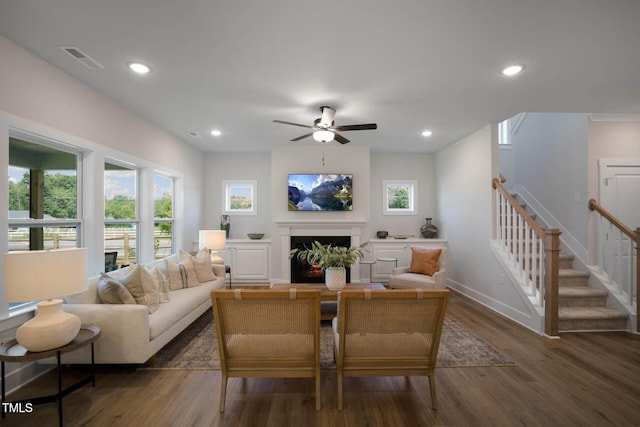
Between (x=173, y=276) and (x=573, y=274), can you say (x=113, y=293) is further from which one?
(x=573, y=274)

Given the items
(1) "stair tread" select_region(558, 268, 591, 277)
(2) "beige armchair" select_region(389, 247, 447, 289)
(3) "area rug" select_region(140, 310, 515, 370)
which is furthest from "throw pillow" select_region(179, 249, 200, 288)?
(1) "stair tread" select_region(558, 268, 591, 277)

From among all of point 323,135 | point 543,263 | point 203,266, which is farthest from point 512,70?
point 203,266

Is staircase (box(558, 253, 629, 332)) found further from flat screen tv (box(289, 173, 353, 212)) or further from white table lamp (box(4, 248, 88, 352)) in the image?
white table lamp (box(4, 248, 88, 352))

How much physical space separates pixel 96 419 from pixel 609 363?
4.16 meters

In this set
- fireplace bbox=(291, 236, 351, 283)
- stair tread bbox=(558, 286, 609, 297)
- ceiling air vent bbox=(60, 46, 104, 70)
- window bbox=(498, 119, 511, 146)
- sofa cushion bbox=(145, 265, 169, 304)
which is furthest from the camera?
window bbox=(498, 119, 511, 146)

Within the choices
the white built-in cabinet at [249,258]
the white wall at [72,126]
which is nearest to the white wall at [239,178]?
the white built-in cabinet at [249,258]

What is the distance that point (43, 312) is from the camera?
1938 millimetres

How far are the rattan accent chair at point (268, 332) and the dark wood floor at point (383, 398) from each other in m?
0.23

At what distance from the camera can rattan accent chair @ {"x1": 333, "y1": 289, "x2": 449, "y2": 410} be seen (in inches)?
73.6

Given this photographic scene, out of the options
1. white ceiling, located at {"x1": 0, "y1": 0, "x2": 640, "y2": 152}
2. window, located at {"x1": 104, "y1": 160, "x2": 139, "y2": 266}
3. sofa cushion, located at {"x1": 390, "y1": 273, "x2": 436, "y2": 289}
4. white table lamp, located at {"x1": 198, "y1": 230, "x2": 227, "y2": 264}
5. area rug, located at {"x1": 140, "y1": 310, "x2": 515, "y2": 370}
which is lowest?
area rug, located at {"x1": 140, "y1": 310, "x2": 515, "y2": 370}

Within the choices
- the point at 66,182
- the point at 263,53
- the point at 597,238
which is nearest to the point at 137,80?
the point at 66,182

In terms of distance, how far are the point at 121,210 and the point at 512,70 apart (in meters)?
4.67

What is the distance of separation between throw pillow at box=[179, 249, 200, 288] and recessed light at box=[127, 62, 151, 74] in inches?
92.7

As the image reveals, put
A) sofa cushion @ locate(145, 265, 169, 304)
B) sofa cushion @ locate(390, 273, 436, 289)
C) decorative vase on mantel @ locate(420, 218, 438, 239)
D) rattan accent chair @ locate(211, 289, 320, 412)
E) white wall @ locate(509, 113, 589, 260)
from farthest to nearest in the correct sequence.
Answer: decorative vase on mantel @ locate(420, 218, 438, 239) → sofa cushion @ locate(390, 273, 436, 289) → white wall @ locate(509, 113, 589, 260) → sofa cushion @ locate(145, 265, 169, 304) → rattan accent chair @ locate(211, 289, 320, 412)
